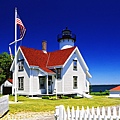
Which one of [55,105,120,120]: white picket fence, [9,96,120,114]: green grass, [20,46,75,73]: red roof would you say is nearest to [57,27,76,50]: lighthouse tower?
[20,46,75,73]: red roof

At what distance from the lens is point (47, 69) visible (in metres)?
27.6

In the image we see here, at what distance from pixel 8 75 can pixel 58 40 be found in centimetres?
1441

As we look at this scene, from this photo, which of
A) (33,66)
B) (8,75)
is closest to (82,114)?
(33,66)

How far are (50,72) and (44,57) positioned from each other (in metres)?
3.83

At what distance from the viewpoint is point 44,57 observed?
1172 inches

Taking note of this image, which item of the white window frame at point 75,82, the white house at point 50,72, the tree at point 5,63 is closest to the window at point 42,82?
the white house at point 50,72

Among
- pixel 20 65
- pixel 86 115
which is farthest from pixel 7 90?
pixel 86 115

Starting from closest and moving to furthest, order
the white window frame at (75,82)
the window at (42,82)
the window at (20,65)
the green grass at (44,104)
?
the green grass at (44,104)
the window at (42,82)
the window at (20,65)
the white window frame at (75,82)

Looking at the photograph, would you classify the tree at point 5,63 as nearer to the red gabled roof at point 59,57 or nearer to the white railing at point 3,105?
the red gabled roof at point 59,57

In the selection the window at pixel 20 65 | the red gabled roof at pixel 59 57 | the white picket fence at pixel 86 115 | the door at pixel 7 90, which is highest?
the red gabled roof at pixel 59 57

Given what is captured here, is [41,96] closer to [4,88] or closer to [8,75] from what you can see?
[4,88]

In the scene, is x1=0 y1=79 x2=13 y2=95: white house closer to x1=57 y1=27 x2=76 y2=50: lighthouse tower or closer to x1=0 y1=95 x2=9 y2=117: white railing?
x1=57 y1=27 x2=76 y2=50: lighthouse tower

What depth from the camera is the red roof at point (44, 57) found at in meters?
27.1

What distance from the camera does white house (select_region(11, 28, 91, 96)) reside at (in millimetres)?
26500
